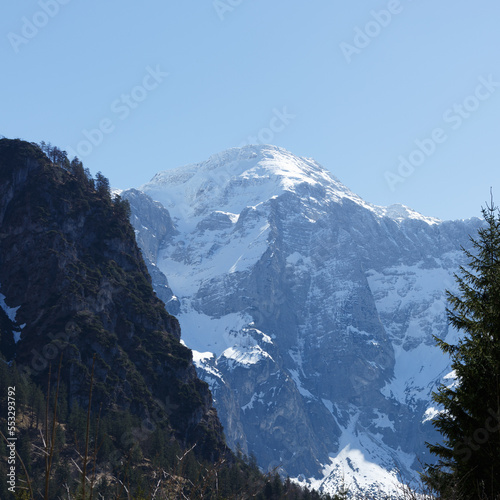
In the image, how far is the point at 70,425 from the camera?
4045 inches

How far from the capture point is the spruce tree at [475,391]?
1561 centimetres

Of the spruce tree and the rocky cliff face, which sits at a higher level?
the rocky cliff face

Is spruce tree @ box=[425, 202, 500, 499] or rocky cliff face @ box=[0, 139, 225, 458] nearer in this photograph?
spruce tree @ box=[425, 202, 500, 499]

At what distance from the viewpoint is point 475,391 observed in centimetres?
1695

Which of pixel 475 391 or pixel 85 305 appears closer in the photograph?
pixel 475 391

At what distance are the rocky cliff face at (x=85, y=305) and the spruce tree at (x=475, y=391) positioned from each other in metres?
107

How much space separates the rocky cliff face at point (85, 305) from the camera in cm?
12494

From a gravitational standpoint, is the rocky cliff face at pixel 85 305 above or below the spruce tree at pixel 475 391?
above

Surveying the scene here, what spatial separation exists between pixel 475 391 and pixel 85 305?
128m

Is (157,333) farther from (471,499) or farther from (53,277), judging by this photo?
(471,499)

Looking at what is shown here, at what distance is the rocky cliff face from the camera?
125m

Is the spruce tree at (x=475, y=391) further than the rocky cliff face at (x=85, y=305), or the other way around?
the rocky cliff face at (x=85, y=305)

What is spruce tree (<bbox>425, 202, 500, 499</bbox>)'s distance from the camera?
615 inches

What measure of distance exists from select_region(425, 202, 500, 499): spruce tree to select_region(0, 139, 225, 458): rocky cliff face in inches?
4218
